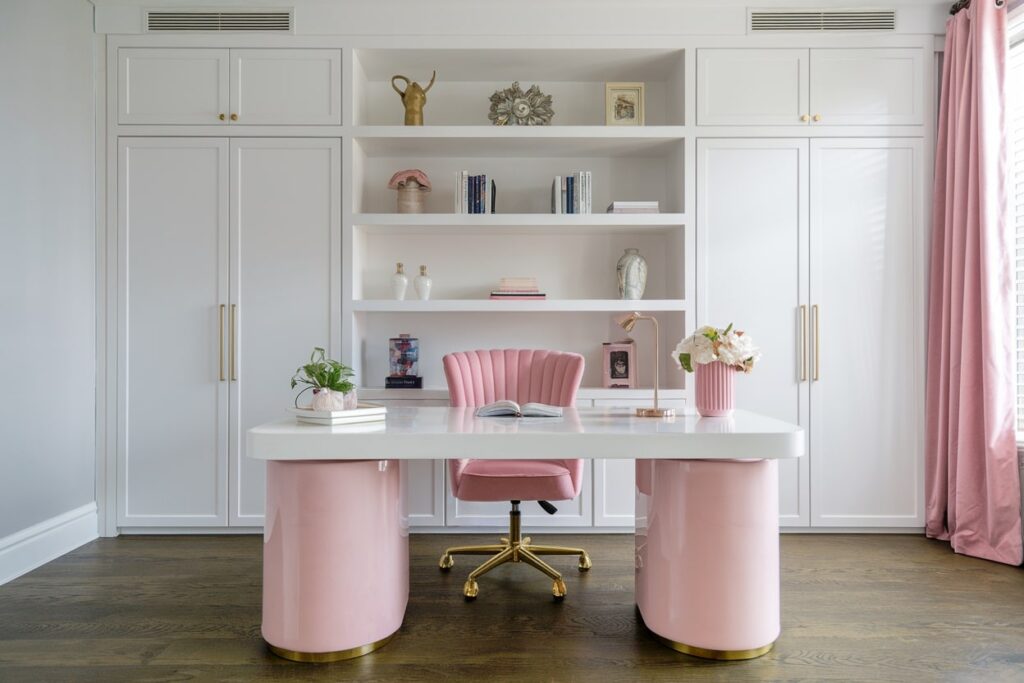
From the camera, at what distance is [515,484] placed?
2445 millimetres

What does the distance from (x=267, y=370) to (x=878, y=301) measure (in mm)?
3097

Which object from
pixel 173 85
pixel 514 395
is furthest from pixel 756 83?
pixel 173 85

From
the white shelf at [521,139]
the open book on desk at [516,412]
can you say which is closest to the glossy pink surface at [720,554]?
the open book on desk at [516,412]

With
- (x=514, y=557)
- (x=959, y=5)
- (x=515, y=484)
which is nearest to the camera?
(x=515, y=484)

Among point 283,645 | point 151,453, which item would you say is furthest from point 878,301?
point 151,453

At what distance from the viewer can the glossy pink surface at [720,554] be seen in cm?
188

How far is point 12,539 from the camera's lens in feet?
8.59

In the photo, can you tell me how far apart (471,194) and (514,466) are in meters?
1.54

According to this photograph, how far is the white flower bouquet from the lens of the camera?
6.98 feet

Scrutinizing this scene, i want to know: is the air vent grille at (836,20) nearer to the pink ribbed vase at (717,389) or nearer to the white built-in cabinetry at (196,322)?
the pink ribbed vase at (717,389)

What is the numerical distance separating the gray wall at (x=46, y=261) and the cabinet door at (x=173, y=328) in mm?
179

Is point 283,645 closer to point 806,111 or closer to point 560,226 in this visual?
point 560,226

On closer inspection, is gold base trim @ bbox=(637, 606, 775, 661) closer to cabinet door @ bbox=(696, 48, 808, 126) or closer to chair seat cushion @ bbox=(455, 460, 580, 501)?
chair seat cushion @ bbox=(455, 460, 580, 501)

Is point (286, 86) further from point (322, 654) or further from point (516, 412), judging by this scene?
point (322, 654)
